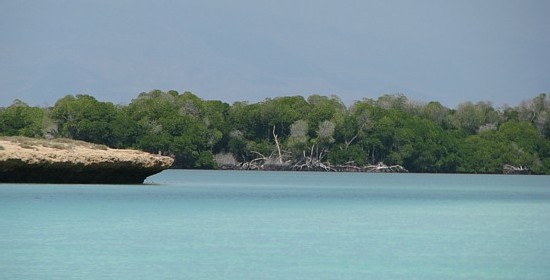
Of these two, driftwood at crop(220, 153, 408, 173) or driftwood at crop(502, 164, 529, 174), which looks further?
driftwood at crop(502, 164, 529, 174)

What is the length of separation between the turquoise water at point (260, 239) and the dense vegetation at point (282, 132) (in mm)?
71259

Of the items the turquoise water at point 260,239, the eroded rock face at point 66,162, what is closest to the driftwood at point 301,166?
the eroded rock face at point 66,162

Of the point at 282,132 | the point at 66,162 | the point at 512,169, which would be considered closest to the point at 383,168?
the point at 282,132

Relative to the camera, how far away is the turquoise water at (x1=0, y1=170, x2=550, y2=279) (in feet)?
80.3

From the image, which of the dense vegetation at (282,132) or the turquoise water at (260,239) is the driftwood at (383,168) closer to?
the dense vegetation at (282,132)

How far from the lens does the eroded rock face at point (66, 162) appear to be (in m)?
52.4

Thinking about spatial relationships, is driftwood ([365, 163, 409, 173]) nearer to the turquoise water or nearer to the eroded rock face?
the eroded rock face

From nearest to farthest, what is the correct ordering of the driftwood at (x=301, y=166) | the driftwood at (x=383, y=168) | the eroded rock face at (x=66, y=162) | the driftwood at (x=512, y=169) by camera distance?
the eroded rock face at (x=66, y=162), the driftwood at (x=301, y=166), the driftwood at (x=383, y=168), the driftwood at (x=512, y=169)

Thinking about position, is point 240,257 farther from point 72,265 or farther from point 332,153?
point 332,153

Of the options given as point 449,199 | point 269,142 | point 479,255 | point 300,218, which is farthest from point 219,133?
point 479,255

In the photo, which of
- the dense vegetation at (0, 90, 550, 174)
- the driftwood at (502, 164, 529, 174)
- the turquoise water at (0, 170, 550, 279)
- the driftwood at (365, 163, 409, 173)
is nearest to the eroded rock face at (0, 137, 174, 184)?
the turquoise water at (0, 170, 550, 279)

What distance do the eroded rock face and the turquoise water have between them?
77.5 inches

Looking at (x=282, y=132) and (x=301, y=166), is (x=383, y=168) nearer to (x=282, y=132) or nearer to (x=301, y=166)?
(x=301, y=166)

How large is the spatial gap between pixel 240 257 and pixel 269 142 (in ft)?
345
